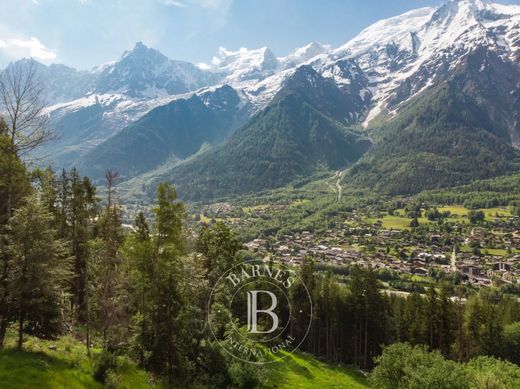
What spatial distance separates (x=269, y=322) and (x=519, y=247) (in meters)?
174

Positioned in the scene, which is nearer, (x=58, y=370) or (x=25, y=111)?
(x=58, y=370)

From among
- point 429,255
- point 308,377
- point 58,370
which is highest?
point 429,255

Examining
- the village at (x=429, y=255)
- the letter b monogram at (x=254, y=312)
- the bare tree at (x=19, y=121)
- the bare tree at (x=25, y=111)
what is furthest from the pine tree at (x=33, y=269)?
the village at (x=429, y=255)

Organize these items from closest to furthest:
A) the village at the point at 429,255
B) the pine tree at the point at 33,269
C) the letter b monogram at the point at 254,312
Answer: the pine tree at the point at 33,269, the letter b monogram at the point at 254,312, the village at the point at 429,255

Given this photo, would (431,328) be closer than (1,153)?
No

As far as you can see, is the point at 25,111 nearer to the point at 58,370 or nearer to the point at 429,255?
the point at 58,370

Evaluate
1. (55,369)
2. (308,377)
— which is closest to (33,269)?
(55,369)

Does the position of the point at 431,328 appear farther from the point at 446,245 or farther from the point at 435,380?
the point at 446,245

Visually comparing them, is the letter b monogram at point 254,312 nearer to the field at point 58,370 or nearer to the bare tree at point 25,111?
the field at point 58,370

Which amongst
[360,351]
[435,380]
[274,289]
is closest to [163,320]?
[274,289]

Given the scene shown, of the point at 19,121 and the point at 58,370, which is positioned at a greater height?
Result: the point at 19,121

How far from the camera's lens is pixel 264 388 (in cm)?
3512

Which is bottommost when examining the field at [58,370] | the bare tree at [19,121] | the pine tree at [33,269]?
the field at [58,370]

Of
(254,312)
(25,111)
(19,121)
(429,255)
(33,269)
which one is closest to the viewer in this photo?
(33,269)
